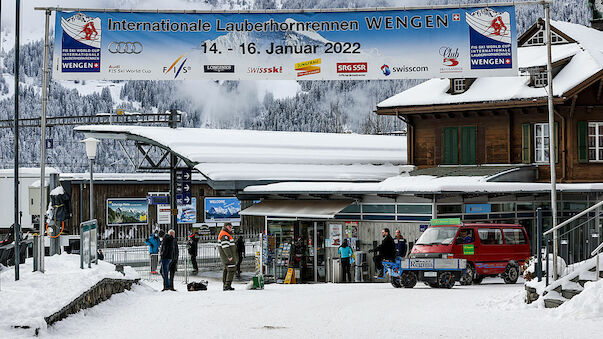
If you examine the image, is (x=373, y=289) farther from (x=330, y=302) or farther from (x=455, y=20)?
(x=455, y=20)

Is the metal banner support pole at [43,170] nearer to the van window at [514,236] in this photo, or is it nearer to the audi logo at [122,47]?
the audi logo at [122,47]

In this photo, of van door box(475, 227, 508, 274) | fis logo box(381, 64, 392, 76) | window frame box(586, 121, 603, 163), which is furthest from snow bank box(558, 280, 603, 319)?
window frame box(586, 121, 603, 163)

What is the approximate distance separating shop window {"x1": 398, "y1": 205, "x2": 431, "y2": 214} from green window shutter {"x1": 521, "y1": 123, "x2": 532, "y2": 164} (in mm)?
6137

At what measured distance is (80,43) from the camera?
64.1ft

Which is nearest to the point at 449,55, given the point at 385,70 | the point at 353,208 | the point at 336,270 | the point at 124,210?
the point at 385,70

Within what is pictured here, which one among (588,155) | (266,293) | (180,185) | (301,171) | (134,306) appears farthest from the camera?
(180,185)

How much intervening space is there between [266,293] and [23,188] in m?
31.5

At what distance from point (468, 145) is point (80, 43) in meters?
19.3

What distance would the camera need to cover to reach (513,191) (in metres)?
28.9

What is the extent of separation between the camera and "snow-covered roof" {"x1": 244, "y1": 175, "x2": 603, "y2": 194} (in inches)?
1105

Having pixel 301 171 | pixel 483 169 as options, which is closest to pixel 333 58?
pixel 483 169

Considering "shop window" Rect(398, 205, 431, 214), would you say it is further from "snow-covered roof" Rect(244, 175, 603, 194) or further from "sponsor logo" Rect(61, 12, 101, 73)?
"sponsor logo" Rect(61, 12, 101, 73)

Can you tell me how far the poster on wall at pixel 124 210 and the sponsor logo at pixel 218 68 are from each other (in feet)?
115

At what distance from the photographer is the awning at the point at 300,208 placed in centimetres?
2994
